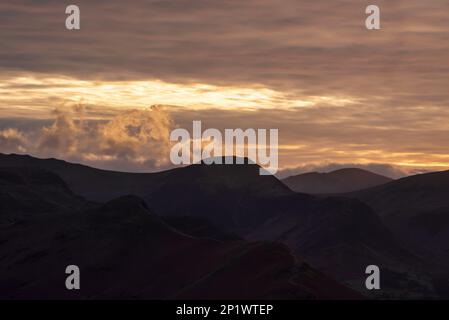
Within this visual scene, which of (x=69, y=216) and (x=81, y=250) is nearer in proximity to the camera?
(x=81, y=250)

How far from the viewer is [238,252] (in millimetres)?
140500

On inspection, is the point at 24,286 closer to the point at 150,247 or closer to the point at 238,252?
the point at 150,247

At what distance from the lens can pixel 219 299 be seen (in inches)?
4715

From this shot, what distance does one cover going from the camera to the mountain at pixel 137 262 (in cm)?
12538

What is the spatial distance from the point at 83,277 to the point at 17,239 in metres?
29.7

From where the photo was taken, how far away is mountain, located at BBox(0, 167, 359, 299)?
411 feet

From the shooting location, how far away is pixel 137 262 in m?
158

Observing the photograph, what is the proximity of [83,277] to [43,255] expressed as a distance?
16355 mm

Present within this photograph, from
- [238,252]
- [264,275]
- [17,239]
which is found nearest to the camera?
[264,275]
